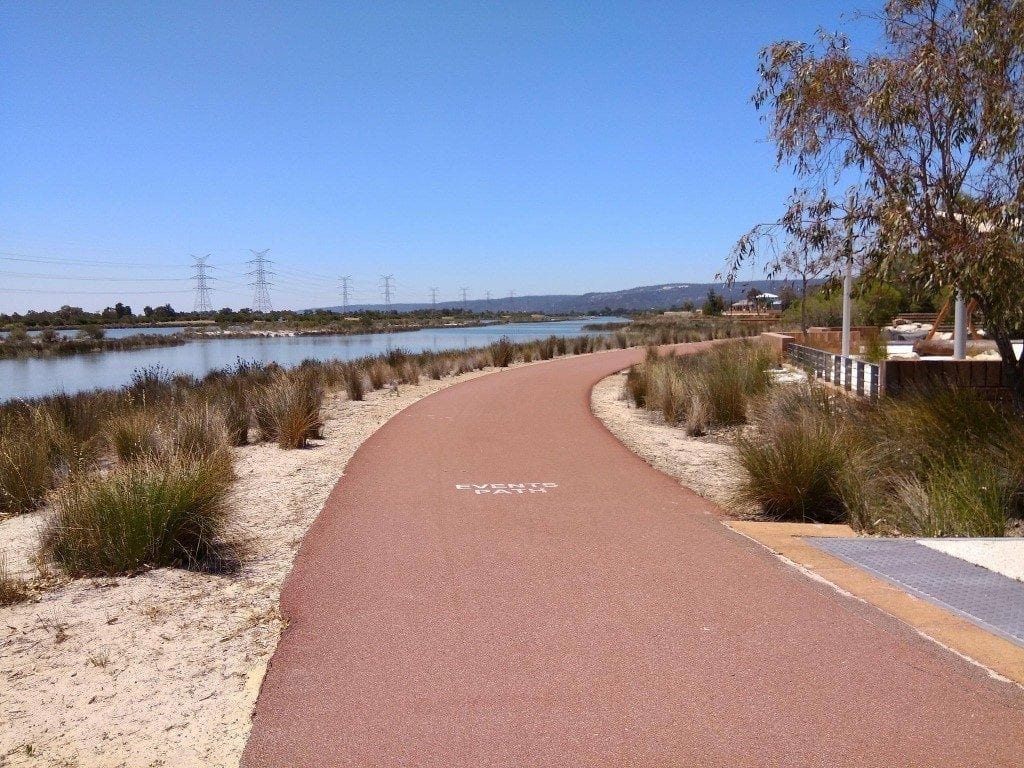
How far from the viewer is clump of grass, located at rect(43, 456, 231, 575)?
6.98 m

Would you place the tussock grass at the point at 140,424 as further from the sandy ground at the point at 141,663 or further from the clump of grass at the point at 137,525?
the sandy ground at the point at 141,663

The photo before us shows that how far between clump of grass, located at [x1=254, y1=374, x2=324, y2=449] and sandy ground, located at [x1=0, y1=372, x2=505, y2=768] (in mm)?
6214

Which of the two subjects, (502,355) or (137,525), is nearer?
(137,525)

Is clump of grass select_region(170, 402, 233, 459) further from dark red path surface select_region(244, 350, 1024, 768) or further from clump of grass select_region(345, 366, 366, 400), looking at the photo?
clump of grass select_region(345, 366, 366, 400)

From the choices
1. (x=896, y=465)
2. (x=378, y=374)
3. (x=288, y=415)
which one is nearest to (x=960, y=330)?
(x=896, y=465)

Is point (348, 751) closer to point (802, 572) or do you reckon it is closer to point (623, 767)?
point (623, 767)

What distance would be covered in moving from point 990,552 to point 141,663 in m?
6.05

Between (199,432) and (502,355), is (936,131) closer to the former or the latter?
(199,432)

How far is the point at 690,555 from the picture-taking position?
7.20 m

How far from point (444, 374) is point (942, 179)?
22762 mm

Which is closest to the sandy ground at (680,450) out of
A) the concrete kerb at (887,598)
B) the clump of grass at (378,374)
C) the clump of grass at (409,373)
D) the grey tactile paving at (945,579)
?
the concrete kerb at (887,598)

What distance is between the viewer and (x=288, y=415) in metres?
14.9

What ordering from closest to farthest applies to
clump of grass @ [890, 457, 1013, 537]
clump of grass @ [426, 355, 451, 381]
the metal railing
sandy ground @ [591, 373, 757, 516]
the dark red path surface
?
1. the dark red path surface
2. clump of grass @ [890, 457, 1013, 537]
3. sandy ground @ [591, 373, 757, 516]
4. the metal railing
5. clump of grass @ [426, 355, 451, 381]

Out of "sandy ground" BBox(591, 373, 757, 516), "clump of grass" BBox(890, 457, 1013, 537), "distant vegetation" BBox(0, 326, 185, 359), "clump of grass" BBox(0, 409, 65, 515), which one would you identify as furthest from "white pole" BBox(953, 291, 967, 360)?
"distant vegetation" BBox(0, 326, 185, 359)
